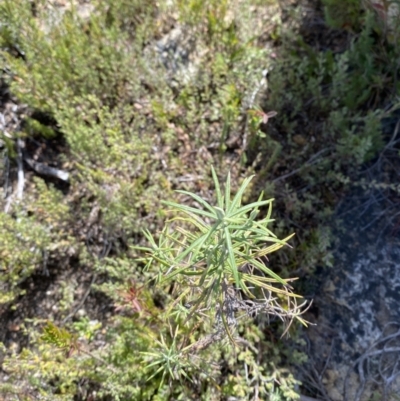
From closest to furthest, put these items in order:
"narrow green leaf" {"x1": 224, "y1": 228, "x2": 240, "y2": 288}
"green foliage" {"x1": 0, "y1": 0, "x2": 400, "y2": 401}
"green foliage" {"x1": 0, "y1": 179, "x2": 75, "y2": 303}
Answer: "narrow green leaf" {"x1": 224, "y1": 228, "x2": 240, "y2": 288} < "green foliage" {"x1": 0, "y1": 0, "x2": 400, "y2": 401} < "green foliage" {"x1": 0, "y1": 179, "x2": 75, "y2": 303}

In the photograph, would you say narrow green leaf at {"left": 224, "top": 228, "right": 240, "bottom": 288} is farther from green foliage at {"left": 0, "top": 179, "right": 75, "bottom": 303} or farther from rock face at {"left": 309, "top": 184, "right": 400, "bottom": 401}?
green foliage at {"left": 0, "top": 179, "right": 75, "bottom": 303}

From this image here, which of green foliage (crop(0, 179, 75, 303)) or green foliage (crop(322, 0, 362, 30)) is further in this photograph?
green foliage (crop(322, 0, 362, 30))

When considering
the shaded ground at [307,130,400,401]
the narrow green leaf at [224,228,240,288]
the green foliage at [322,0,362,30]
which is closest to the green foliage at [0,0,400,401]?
the green foliage at [322,0,362,30]

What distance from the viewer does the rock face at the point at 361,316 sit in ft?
7.63

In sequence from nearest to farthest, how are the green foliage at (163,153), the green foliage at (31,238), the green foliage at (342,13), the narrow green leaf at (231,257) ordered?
the narrow green leaf at (231,257)
the green foliage at (163,153)
the green foliage at (31,238)
the green foliage at (342,13)

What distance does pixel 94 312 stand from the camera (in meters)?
2.66

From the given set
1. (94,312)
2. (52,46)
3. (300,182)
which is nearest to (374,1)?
(300,182)

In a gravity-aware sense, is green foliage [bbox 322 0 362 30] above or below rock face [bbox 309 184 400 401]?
above

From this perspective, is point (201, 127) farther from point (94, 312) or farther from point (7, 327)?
point (7, 327)

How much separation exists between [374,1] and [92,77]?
6.43 feet

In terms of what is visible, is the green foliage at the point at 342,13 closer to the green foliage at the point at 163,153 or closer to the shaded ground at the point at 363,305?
the green foliage at the point at 163,153

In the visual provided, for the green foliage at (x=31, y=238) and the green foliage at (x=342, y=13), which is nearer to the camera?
the green foliage at (x=31, y=238)

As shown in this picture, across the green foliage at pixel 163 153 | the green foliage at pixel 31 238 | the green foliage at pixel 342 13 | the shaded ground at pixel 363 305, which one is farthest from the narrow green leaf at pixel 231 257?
the green foliage at pixel 342 13

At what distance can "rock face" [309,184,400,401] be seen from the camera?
91.6 inches
